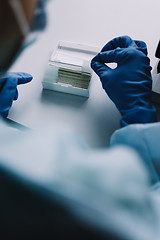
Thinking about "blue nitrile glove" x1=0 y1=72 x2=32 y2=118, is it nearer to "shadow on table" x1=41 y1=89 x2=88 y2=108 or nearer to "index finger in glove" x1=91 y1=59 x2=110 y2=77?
"shadow on table" x1=41 y1=89 x2=88 y2=108

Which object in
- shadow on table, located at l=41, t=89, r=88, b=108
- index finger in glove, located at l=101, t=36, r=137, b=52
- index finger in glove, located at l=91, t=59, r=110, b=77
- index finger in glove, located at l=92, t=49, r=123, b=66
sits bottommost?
shadow on table, located at l=41, t=89, r=88, b=108

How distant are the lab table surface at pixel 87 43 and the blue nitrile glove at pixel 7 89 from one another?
39mm

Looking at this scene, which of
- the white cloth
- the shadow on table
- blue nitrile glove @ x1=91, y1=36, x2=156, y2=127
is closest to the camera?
the white cloth

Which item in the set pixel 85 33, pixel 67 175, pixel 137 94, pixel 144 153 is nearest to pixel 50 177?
pixel 67 175

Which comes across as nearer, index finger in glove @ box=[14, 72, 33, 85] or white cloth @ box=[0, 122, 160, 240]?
white cloth @ box=[0, 122, 160, 240]

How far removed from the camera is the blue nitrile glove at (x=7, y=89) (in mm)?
705

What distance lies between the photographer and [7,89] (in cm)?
71

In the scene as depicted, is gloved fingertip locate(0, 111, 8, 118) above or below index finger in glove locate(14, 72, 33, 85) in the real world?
below

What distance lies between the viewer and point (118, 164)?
0.31m

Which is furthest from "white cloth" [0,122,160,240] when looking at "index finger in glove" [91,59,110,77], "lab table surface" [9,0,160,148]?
"index finger in glove" [91,59,110,77]

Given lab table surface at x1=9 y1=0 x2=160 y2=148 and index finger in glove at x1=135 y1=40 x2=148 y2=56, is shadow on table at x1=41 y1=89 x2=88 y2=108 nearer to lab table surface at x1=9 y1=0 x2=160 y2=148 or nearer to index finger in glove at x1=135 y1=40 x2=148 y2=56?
lab table surface at x1=9 y1=0 x2=160 y2=148

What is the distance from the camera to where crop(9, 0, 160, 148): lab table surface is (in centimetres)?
74

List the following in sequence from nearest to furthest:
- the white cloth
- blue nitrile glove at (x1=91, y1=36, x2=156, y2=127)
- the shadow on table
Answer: the white cloth → blue nitrile glove at (x1=91, y1=36, x2=156, y2=127) → the shadow on table

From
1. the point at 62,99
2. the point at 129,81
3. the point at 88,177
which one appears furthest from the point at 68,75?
the point at 88,177
